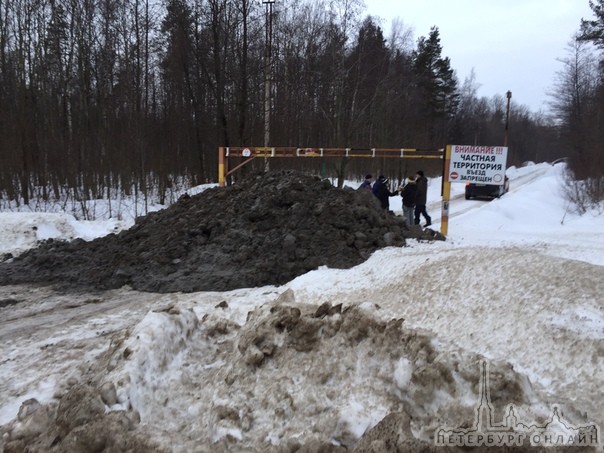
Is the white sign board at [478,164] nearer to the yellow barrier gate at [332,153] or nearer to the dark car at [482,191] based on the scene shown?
the yellow barrier gate at [332,153]

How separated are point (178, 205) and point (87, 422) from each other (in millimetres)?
8483

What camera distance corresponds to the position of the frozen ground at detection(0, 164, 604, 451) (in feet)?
11.8

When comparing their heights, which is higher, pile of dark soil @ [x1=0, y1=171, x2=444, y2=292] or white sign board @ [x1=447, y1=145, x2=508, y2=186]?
white sign board @ [x1=447, y1=145, x2=508, y2=186]

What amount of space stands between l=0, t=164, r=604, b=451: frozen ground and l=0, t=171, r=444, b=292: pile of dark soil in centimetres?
79

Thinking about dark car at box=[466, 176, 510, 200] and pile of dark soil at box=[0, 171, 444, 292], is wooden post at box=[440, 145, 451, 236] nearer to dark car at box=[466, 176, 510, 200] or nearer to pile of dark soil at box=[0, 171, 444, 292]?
pile of dark soil at box=[0, 171, 444, 292]

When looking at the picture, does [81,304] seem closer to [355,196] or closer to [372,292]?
[372,292]

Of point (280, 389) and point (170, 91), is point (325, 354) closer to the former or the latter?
point (280, 389)

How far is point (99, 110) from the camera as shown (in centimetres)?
2561

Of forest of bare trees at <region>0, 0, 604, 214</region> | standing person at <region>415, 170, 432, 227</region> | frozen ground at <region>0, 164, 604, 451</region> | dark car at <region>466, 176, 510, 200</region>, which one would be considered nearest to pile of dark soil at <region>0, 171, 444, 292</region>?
frozen ground at <region>0, 164, 604, 451</region>

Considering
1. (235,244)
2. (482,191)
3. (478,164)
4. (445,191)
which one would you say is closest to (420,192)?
(445,191)

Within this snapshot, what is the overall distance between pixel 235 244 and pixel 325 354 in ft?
17.3

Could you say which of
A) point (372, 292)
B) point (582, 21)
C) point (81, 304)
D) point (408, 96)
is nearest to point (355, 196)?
point (372, 292)

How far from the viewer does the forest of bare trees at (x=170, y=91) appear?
835 inches

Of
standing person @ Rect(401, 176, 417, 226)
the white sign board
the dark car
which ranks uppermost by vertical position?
the white sign board
